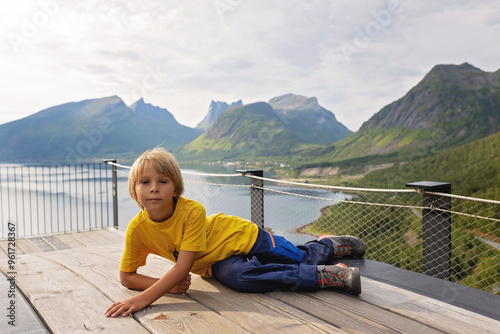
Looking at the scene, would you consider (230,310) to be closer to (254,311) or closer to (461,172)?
(254,311)

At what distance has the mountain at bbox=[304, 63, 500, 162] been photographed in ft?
263

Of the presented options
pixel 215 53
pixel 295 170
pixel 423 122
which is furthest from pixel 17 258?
pixel 423 122

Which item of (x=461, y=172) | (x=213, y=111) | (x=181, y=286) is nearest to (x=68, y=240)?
(x=181, y=286)

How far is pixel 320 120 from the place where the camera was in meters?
151

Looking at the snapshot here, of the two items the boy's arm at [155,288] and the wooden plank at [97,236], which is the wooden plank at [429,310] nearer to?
the boy's arm at [155,288]

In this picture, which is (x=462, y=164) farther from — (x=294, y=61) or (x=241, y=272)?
(x=241, y=272)

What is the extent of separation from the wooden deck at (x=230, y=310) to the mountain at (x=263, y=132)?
7468 centimetres

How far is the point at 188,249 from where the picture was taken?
138 cm

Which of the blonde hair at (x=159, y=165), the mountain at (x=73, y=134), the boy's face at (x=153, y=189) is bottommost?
the boy's face at (x=153, y=189)

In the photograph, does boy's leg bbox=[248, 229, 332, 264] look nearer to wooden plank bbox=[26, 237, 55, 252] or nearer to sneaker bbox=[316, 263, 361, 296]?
sneaker bbox=[316, 263, 361, 296]

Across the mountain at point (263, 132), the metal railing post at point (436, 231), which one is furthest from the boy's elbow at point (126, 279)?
the mountain at point (263, 132)

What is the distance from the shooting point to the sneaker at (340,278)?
4.61ft

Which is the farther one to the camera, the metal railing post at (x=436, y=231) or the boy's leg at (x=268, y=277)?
the metal railing post at (x=436, y=231)

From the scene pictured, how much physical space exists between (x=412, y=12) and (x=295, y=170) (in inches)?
1485
